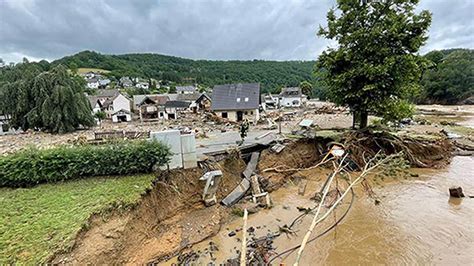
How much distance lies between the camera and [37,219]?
7.44 metres

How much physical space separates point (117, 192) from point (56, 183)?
2983 millimetres

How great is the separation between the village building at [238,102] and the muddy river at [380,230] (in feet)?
60.9

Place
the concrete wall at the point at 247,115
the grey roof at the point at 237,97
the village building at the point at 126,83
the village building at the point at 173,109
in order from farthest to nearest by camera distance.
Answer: the village building at the point at 126,83 < the village building at the point at 173,109 < the grey roof at the point at 237,97 < the concrete wall at the point at 247,115

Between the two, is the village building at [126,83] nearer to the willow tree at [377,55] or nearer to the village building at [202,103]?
the village building at [202,103]

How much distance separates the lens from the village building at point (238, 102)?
31.5m

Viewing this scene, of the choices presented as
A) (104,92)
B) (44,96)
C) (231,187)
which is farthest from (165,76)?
(231,187)

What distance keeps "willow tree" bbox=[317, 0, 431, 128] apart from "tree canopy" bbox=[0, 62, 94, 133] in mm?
26822

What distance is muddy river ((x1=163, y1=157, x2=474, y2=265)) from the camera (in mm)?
8242

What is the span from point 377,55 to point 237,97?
63.8 feet

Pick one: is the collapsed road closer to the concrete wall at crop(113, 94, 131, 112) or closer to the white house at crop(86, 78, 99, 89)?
the concrete wall at crop(113, 94, 131, 112)

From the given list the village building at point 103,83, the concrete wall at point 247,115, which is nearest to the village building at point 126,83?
the village building at point 103,83

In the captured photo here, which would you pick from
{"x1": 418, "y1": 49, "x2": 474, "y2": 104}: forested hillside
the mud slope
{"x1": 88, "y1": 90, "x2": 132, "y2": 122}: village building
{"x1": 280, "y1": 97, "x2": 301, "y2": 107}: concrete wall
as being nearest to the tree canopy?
{"x1": 88, "y1": 90, "x2": 132, "y2": 122}: village building

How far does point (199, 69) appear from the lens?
145625 millimetres

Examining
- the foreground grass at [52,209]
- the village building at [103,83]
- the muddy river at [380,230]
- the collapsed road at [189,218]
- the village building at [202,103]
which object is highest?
the village building at [103,83]
